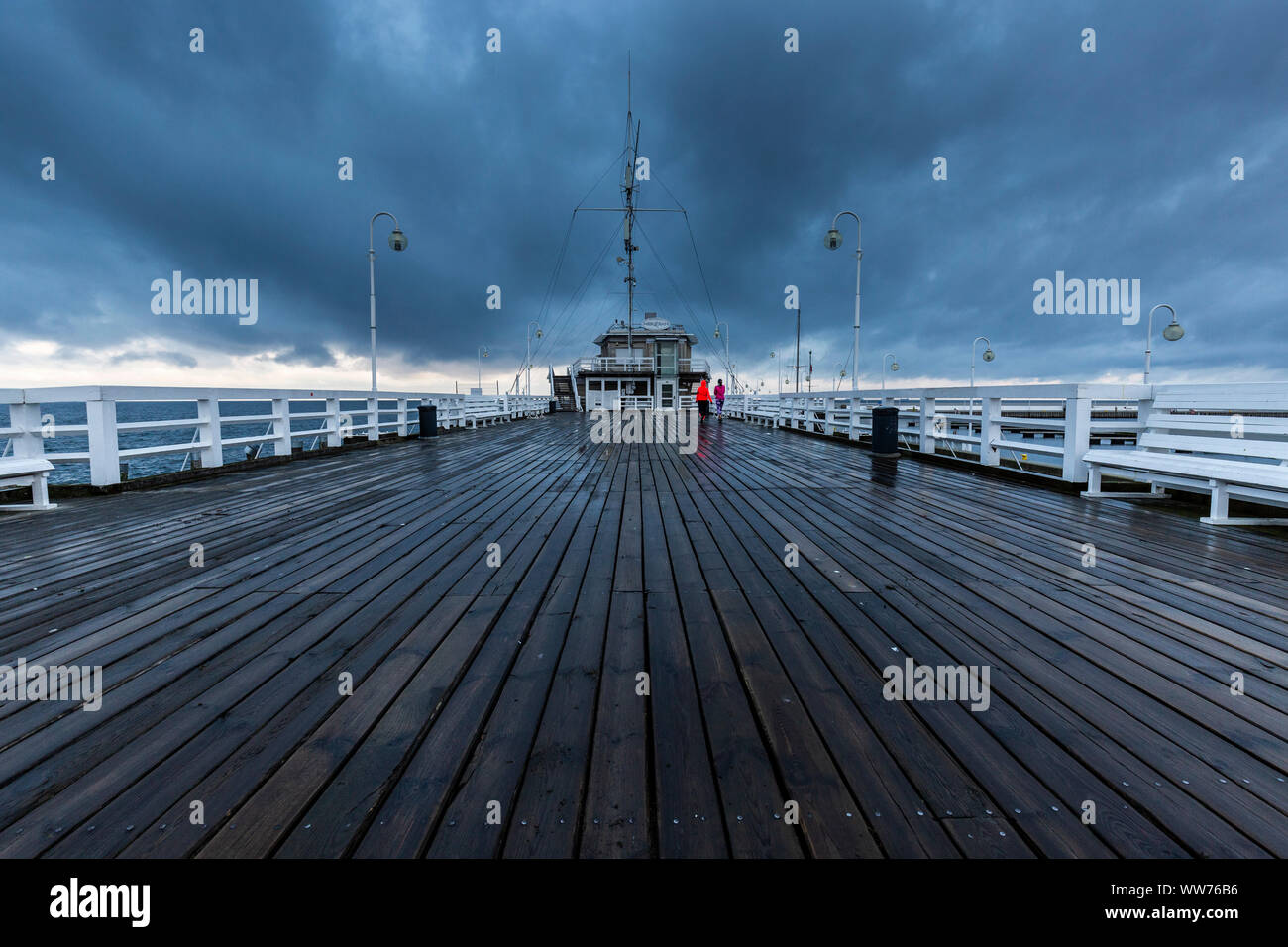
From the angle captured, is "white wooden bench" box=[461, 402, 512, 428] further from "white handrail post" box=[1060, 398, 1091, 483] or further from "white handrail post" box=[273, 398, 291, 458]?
"white handrail post" box=[1060, 398, 1091, 483]

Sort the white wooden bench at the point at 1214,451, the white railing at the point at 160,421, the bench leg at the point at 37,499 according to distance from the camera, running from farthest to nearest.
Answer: the white railing at the point at 160,421
the bench leg at the point at 37,499
the white wooden bench at the point at 1214,451

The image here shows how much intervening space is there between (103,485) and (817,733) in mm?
8665

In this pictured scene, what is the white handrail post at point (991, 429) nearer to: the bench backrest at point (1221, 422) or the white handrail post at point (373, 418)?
the bench backrest at point (1221, 422)

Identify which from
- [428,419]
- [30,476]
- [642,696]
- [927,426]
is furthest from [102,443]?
[927,426]

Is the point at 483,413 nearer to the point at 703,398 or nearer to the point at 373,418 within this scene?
the point at 703,398

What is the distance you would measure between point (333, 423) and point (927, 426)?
1181 centimetres

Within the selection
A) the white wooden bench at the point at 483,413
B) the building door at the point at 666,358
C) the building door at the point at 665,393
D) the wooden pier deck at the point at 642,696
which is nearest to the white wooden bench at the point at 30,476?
the wooden pier deck at the point at 642,696

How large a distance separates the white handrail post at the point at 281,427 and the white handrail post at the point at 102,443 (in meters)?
3.08

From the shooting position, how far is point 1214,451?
5535 millimetres

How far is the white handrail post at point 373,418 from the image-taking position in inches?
562
